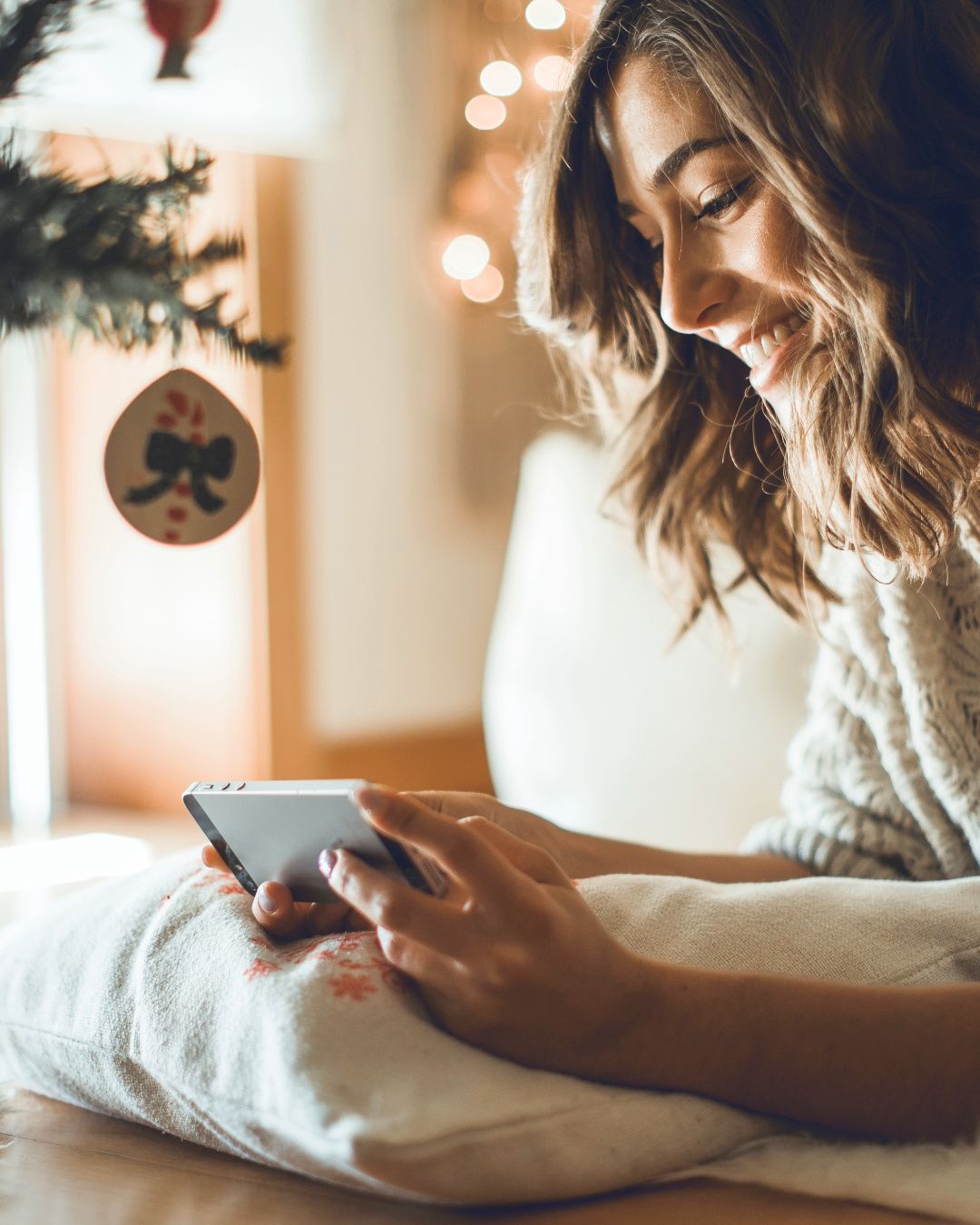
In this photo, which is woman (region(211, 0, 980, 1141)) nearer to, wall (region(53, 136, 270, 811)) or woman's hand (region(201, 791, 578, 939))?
woman's hand (region(201, 791, 578, 939))

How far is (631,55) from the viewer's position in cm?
85

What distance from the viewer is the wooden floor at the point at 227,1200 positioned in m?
0.50

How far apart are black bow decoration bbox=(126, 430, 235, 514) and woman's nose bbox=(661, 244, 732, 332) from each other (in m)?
0.38

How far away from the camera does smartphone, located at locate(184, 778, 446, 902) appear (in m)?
0.52

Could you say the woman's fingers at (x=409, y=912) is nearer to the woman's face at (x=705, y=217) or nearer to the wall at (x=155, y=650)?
the woman's face at (x=705, y=217)

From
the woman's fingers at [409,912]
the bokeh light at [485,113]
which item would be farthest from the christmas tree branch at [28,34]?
the bokeh light at [485,113]

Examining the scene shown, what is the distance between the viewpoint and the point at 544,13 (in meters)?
2.78

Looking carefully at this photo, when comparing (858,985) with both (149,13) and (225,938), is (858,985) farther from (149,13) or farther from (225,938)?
(149,13)

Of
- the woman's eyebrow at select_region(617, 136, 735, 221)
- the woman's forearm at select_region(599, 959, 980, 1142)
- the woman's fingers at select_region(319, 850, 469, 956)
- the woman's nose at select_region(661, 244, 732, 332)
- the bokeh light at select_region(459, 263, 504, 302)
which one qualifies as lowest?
the woman's forearm at select_region(599, 959, 980, 1142)

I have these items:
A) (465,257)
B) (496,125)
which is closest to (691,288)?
(465,257)

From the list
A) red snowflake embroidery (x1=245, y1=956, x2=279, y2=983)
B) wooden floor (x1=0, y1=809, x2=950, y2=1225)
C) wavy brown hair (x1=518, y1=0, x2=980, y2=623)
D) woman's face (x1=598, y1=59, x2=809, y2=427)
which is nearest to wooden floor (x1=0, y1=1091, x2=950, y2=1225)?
wooden floor (x1=0, y1=809, x2=950, y2=1225)

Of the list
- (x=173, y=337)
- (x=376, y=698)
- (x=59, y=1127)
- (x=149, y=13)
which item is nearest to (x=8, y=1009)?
(x=59, y=1127)

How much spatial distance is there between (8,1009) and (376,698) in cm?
202

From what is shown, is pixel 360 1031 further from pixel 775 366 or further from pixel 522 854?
Result: pixel 775 366
